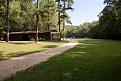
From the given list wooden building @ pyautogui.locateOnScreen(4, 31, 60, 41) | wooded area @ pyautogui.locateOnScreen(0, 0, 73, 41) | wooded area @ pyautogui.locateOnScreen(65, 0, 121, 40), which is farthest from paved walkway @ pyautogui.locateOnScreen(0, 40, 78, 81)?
wooden building @ pyautogui.locateOnScreen(4, 31, 60, 41)

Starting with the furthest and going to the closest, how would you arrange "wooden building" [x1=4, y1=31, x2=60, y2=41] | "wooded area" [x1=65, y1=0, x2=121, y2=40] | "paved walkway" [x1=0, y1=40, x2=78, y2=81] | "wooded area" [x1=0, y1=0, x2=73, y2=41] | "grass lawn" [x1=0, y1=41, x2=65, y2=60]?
"wooden building" [x1=4, y1=31, x2=60, y2=41] < "wooded area" [x1=0, y1=0, x2=73, y2=41] < "wooded area" [x1=65, y1=0, x2=121, y2=40] < "grass lawn" [x1=0, y1=41, x2=65, y2=60] < "paved walkway" [x1=0, y1=40, x2=78, y2=81]

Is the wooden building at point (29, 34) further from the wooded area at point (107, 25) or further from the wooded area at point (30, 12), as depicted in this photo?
the wooded area at point (107, 25)

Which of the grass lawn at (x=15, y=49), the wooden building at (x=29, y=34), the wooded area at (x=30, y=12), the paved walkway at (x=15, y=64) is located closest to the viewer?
the paved walkway at (x=15, y=64)

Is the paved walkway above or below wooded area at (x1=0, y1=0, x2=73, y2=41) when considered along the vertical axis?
below

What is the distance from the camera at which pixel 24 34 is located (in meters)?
67.2

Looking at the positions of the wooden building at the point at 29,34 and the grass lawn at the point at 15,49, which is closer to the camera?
the grass lawn at the point at 15,49

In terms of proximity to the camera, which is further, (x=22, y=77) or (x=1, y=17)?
(x=1, y=17)

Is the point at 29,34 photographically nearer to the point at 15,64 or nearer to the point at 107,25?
the point at 107,25

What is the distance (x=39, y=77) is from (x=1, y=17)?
44.6 m

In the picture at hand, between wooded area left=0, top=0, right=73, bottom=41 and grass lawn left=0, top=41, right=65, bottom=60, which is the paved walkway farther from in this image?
wooded area left=0, top=0, right=73, bottom=41

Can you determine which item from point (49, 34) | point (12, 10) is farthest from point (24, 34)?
point (12, 10)

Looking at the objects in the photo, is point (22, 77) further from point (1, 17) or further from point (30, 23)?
point (30, 23)

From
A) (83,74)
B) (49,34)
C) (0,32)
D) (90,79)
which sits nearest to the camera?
(90,79)

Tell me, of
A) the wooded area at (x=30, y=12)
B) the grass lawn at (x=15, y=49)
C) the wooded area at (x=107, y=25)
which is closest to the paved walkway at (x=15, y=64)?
the grass lawn at (x=15, y=49)
